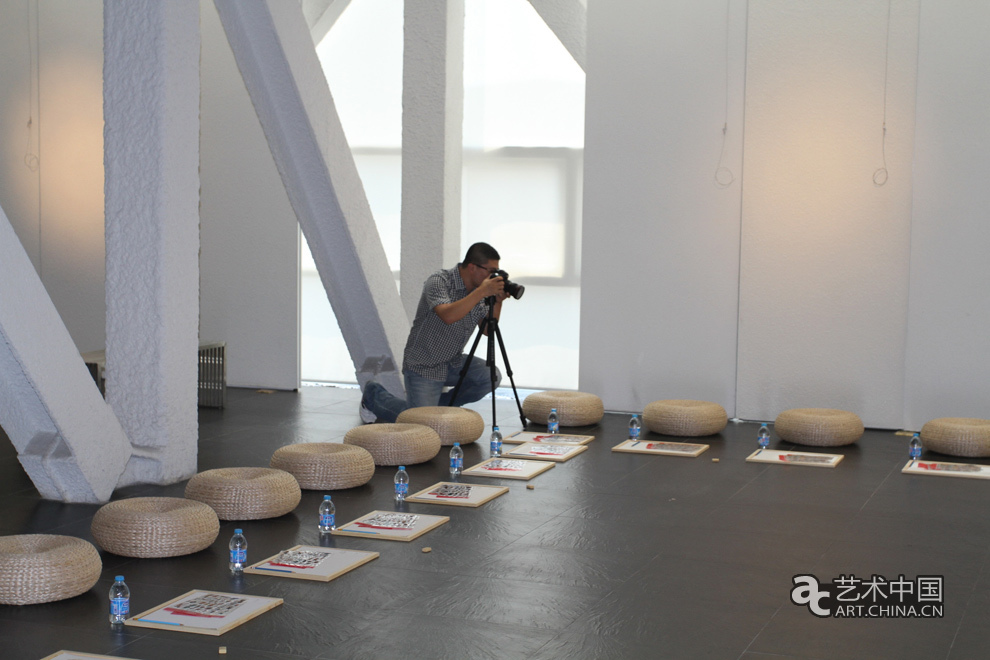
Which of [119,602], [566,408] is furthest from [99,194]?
[119,602]

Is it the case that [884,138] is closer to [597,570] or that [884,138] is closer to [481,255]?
[481,255]

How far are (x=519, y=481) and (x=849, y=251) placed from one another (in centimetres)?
293

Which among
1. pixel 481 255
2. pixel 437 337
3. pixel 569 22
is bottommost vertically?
pixel 437 337

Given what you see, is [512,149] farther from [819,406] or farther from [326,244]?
[819,406]

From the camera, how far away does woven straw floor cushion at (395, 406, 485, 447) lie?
546 centimetres

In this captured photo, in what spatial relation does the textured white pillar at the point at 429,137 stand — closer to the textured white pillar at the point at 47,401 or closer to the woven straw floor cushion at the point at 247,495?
the textured white pillar at the point at 47,401

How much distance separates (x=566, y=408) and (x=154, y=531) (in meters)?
3.21

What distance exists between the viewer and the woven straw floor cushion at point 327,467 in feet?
14.5

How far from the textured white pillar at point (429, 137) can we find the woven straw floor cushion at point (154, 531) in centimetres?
409

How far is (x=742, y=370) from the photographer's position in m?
6.58

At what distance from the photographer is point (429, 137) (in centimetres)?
752

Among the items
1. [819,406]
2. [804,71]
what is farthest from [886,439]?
[804,71]

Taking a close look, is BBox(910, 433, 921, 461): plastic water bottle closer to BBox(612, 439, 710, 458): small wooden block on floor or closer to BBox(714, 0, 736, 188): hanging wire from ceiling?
BBox(612, 439, 710, 458): small wooden block on floor

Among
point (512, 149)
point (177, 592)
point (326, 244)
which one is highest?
point (512, 149)
